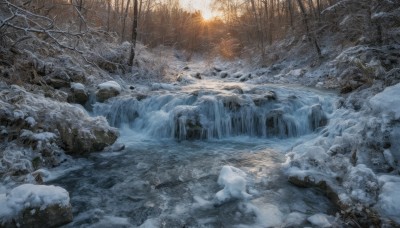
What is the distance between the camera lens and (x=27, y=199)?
12.5 feet

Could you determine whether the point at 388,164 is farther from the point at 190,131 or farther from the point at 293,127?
the point at 190,131

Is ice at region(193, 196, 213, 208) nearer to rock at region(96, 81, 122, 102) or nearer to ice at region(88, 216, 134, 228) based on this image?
ice at region(88, 216, 134, 228)

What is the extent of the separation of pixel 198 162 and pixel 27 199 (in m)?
3.51

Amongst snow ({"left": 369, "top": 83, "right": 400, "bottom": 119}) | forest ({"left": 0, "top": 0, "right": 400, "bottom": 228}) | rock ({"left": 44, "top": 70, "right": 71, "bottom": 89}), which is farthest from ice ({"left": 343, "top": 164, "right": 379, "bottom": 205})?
rock ({"left": 44, "top": 70, "right": 71, "bottom": 89})

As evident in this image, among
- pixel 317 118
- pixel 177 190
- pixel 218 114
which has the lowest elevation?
pixel 177 190

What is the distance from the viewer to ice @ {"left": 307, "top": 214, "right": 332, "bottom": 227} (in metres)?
4.01

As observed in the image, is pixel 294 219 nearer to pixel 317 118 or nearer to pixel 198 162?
pixel 198 162

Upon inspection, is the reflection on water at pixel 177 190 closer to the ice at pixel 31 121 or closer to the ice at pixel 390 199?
the ice at pixel 390 199

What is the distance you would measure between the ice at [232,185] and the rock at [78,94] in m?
5.97

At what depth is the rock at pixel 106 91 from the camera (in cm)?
1022

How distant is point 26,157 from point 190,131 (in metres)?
4.14

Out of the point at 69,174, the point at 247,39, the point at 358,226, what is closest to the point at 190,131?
the point at 69,174

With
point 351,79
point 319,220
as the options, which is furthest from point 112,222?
point 351,79

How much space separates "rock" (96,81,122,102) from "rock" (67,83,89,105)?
0.44 metres
